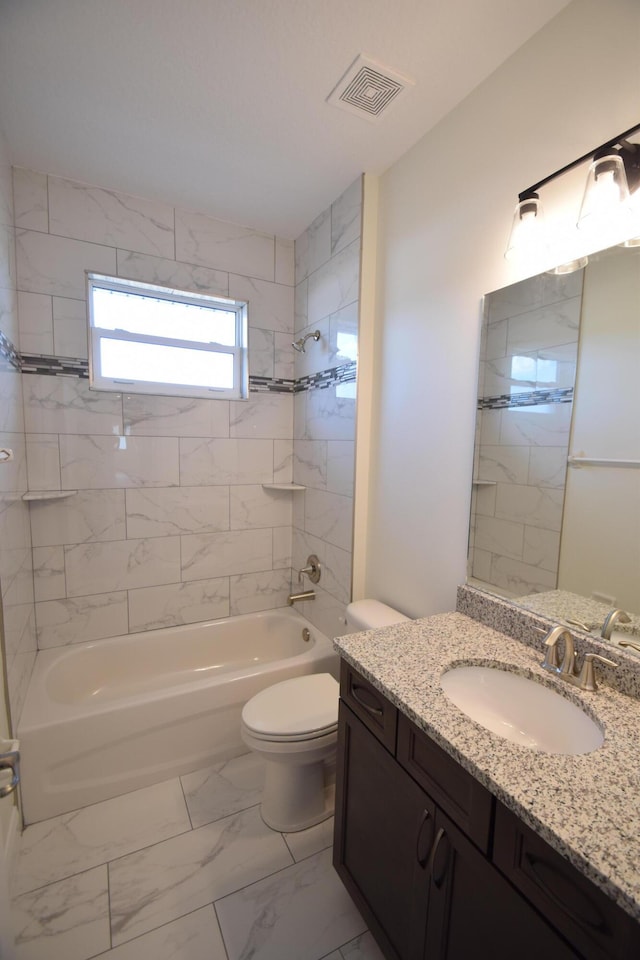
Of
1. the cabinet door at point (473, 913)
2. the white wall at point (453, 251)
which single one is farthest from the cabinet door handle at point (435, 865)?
the white wall at point (453, 251)

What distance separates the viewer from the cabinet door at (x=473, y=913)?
25.8 inches

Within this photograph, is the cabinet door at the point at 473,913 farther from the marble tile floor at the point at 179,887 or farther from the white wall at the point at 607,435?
the white wall at the point at 607,435

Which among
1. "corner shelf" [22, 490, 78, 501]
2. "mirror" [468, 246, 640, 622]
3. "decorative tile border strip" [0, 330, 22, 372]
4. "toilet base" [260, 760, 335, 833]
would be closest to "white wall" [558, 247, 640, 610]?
"mirror" [468, 246, 640, 622]

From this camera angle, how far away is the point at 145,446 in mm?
2225

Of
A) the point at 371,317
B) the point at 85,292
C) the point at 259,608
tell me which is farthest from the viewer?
the point at 259,608

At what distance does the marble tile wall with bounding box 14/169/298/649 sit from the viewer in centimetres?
197

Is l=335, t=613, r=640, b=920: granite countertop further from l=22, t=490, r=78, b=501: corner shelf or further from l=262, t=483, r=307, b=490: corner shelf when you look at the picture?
l=22, t=490, r=78, b=501: corner shelf

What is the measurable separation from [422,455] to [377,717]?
0.98 metres

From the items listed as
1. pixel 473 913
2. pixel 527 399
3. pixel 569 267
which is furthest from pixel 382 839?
pixel 569 267

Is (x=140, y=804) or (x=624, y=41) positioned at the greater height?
(x=624, y=41)

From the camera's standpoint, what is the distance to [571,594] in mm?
1114

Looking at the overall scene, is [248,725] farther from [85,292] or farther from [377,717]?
[85,292]

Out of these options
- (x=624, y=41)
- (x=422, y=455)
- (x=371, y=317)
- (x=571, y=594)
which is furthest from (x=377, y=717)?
(x=624, y=41)

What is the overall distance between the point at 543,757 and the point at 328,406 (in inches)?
69.0
